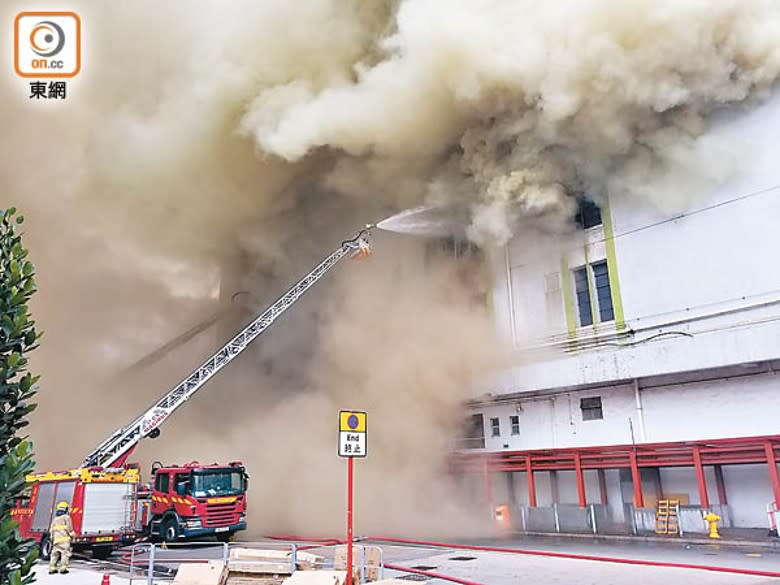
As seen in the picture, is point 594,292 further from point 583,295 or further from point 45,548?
point 45,548

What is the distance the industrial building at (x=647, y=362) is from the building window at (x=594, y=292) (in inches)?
1.5

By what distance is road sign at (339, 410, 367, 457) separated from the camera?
656 centimetres

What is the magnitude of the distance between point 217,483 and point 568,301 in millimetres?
10232

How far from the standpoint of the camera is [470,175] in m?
17.8

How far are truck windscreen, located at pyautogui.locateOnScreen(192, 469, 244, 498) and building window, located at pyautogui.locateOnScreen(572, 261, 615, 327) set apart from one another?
9.77 m

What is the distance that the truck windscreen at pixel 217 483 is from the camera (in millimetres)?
14141

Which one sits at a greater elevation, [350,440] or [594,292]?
[594,292]

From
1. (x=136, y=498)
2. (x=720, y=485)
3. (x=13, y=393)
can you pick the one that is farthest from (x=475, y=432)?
(x=13, y=393)

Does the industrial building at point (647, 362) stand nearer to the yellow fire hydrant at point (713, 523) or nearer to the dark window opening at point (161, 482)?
the yellow fire hydrant at point (713, 523)

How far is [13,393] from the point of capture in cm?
291

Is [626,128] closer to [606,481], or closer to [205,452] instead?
[606,481]

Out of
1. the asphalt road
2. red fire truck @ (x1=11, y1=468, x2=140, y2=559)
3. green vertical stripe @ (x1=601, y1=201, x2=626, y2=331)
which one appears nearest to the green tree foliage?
the asphalt road

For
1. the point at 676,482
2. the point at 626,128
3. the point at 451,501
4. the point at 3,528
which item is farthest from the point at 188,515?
the point at 626,128

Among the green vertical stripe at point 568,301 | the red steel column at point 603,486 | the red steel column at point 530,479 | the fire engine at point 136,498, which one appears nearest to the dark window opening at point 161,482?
the fire engine at point 136,498
